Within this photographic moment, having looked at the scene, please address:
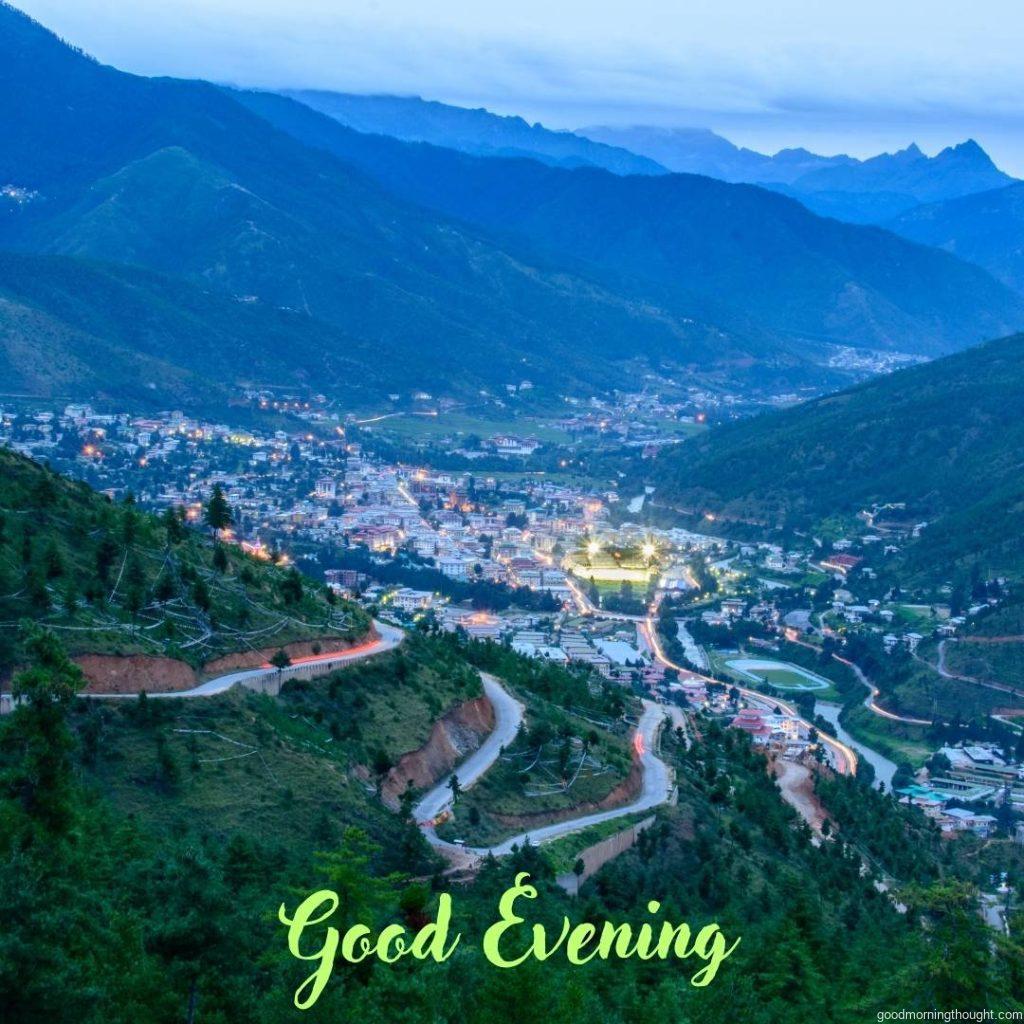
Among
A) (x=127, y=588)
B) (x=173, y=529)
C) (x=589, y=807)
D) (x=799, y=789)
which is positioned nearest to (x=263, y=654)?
(x=127, y=588)

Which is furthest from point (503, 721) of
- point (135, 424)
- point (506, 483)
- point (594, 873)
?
point (135, 424)

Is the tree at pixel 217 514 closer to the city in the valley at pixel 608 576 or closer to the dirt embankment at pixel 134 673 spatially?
the city in the valley at pixel 608 576

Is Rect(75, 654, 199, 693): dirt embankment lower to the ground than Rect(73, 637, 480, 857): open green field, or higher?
higher

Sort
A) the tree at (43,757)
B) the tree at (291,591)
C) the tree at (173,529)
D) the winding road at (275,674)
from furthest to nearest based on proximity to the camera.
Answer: the tree at (173,529), the tree at (291,591), the winding road at (275,674), the tree at (43,757)

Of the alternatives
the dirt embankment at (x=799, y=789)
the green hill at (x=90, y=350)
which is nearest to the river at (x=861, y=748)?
the dirt embankment at (x=799, y=789)

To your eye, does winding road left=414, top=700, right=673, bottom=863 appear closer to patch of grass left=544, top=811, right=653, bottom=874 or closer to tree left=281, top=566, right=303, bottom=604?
patch of grass left=544, top=811, right=653, bottom=874

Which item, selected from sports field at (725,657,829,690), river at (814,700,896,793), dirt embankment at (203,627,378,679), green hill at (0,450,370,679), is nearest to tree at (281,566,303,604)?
green hill at (0,450,370,679)

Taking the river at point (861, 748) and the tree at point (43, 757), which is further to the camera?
the river at point (861, 748)
